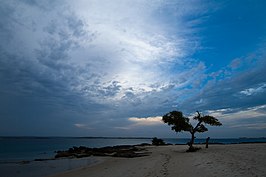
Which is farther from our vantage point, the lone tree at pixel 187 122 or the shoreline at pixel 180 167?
the lone tree at pixel 187 122

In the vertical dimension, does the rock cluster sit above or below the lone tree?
below

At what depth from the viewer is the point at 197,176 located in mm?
13578

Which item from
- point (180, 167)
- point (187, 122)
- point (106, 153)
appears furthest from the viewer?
point (106, 153)

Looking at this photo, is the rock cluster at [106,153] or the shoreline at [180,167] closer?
the shoreline at [180,167]

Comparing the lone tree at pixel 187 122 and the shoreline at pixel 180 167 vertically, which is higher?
the lone tree at pixel 187 122

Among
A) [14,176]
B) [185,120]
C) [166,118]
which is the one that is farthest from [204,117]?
[14,176]

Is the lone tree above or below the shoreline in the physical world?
above

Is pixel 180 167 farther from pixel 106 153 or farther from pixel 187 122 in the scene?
pixel 106 153

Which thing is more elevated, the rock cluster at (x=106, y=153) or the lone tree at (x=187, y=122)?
the lone tree at (x=187, y=122)

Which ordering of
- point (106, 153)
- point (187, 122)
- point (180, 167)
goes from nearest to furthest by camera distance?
point (180, 167)
point (187, 122)
point (106, 153)

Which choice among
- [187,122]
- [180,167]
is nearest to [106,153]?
[187,122]

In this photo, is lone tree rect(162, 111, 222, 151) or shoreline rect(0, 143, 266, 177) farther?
lone tree rect(162, 111, 222, 151)

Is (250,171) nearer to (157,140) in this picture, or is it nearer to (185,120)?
(185,120)

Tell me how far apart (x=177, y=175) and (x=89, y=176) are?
27.3 feet
